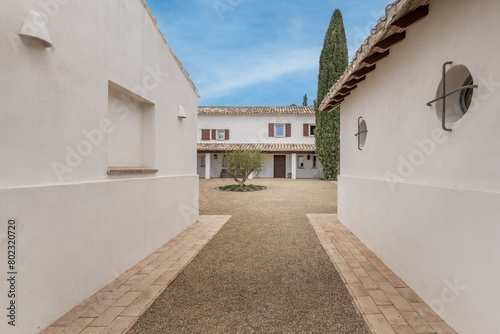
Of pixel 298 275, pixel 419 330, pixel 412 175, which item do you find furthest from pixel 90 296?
pixel 412 175

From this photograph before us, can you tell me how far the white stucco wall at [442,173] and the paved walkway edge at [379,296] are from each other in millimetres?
124

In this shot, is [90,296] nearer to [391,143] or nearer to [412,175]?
[412,175]

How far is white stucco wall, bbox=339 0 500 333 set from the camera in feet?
6.52

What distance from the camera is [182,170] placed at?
5.90m

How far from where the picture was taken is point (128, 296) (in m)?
2.84

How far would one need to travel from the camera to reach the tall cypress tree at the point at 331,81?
65.2 ft

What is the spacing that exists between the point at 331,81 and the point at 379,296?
19.8m

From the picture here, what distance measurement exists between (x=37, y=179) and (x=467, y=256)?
380 cm

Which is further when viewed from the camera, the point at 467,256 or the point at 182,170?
the point at 182,170

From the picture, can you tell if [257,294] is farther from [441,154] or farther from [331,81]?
[331,81]

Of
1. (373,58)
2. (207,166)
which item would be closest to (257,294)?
(373,58)

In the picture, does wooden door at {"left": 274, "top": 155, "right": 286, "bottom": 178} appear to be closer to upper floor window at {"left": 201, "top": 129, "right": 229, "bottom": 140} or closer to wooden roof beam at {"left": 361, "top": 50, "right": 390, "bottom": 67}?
upper floor window at {"left": 201, "top": 129, "right": 229, "bottom": 140}

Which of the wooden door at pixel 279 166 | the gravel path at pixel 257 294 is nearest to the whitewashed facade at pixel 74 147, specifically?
the gravel path at pixel 257 294

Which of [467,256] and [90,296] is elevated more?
[467,256]
